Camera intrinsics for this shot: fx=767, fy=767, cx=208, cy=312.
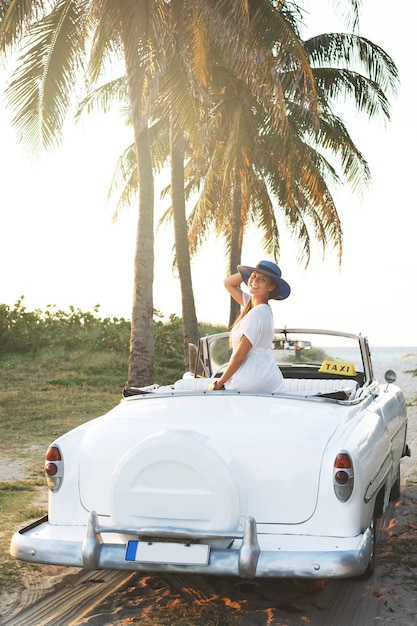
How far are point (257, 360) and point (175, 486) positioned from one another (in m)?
1.37

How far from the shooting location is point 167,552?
3.94 meters

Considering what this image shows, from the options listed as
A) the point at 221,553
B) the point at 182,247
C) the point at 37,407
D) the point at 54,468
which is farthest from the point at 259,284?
the point at 182,247

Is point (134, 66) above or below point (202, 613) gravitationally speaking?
above

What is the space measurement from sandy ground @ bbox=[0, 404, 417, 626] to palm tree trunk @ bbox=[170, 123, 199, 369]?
532 inches

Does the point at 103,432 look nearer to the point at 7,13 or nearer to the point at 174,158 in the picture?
the point at 7,13

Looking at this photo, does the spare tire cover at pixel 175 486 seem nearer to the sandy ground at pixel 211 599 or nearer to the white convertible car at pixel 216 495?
the white convertible car at pixel 216 495

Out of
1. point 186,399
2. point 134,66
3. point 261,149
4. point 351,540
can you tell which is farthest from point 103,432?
point 261,149

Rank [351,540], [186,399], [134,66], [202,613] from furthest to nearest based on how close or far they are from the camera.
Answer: [134,66] → [186,399] → [202,613] → [351,540]

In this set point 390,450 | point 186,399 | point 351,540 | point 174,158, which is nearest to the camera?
point 351,540

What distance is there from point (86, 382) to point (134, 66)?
10.2 metres

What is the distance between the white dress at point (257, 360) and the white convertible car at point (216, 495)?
21.5 inches

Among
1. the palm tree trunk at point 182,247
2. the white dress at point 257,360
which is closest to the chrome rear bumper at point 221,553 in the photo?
the white dress at point 257,360

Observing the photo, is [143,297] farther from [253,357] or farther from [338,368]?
[253,357]

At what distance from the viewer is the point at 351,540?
3.99 meters
